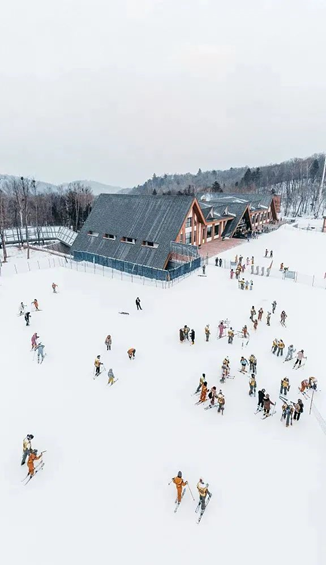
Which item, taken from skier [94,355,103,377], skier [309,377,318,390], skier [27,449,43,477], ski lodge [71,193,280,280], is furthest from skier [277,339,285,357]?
skier [27,449,43,477]

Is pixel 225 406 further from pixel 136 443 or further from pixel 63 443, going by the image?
pixel 63 443

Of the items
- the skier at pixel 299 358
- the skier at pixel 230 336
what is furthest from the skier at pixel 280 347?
the skier at pixel 230 336

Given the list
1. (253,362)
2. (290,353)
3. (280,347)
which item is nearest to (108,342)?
(253,362)

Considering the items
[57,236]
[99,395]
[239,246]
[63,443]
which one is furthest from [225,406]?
[57,236]

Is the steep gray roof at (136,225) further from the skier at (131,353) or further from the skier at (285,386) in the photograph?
the skier at (285,386)

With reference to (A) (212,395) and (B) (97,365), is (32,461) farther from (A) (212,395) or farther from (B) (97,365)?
(A) (212,395)

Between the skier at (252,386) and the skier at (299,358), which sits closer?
the skier at (252,386)

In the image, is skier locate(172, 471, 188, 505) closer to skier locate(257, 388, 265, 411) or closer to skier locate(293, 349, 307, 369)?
skier locate(257, 388, 265, 411)
